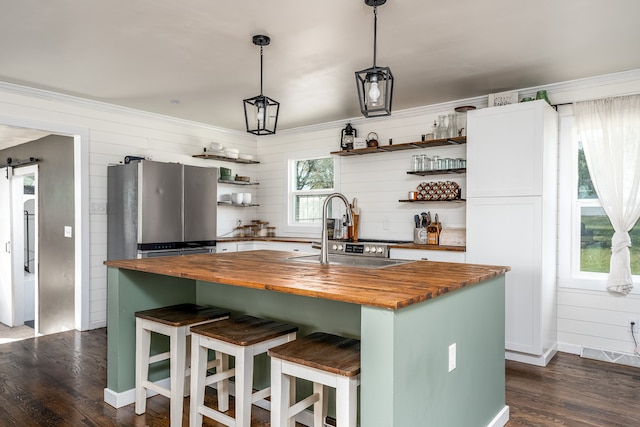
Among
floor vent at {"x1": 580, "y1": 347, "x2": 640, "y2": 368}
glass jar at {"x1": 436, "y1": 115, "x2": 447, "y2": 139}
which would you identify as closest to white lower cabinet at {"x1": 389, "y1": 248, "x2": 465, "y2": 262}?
glass jar at {"x1": 436, "y1": 115, "x2": 447, "y2": 139}

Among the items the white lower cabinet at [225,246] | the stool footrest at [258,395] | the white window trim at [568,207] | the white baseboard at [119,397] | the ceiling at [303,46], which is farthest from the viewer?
the white lower cabinet at [225,246]

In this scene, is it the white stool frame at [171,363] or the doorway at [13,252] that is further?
the doorway at [13,252]

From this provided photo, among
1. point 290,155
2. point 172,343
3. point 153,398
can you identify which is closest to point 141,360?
point 172,343

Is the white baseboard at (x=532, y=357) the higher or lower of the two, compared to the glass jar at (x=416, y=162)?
lower

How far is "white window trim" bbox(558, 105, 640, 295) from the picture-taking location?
3.83 m

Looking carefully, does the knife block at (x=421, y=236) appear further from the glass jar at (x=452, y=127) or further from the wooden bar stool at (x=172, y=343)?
the wooden bar stool at (x=172, y=343)

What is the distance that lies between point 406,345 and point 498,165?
8.50 feet

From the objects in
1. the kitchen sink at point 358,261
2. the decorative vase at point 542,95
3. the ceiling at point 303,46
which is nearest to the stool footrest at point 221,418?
the kitchen sink at point 358,261

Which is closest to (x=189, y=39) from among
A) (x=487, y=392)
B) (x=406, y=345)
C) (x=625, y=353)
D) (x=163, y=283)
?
(x=163, y=283)

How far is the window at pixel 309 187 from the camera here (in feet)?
18.6

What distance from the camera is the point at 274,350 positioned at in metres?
A: 1.92

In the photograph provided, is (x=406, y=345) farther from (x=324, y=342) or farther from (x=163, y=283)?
(x=163, y=283)

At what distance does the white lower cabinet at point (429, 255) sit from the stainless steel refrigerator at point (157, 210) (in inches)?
84.0

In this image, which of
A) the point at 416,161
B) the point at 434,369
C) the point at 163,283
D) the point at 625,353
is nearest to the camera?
the point at 434,369
